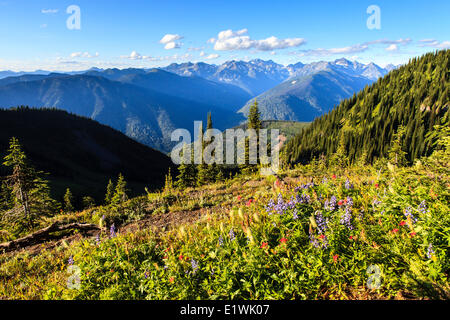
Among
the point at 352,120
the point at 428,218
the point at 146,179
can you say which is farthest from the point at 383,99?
the point at 428,218

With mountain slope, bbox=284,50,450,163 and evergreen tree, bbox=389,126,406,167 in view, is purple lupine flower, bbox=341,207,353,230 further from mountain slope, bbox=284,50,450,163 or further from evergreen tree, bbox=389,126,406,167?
mountain slope, bbox=284,50,450,163

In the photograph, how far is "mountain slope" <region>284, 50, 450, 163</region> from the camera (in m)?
122

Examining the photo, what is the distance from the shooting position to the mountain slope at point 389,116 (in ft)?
402

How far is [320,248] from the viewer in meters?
3.71

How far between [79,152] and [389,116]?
7929 inches

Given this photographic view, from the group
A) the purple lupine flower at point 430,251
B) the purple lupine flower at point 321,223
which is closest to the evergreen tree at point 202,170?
the purple lupine flower at point 321,223

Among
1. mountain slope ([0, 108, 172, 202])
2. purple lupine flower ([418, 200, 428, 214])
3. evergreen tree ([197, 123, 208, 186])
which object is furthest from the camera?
mountain slope ([0, 108, 172, 202])

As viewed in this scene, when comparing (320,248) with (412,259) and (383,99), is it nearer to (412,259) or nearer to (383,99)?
(412,259)

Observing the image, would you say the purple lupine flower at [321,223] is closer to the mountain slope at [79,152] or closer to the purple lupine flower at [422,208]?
the purple lupine flower at [422,208]

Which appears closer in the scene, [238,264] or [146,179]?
[238,264]

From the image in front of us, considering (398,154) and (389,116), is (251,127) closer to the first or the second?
(398,154)

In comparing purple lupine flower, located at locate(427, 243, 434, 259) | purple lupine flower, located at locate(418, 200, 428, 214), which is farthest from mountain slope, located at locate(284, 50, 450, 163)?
purple lupine flower, located at locate(427, 243, 434, 259)

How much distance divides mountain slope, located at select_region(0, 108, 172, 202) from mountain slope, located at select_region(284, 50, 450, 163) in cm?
10108
